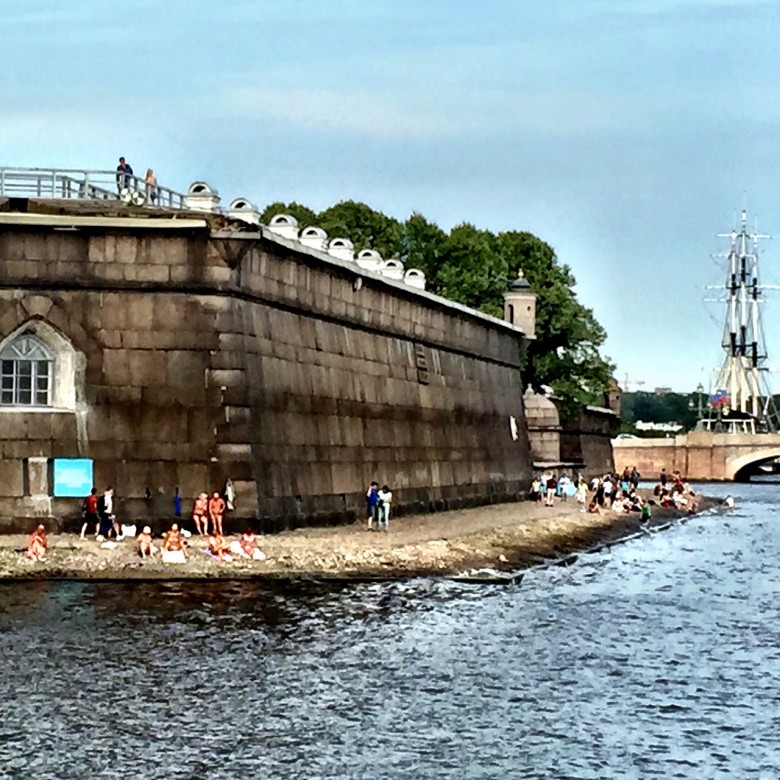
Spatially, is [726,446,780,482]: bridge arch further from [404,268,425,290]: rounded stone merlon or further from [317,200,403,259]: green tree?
[404,268,425,290]: rounded stone merlon

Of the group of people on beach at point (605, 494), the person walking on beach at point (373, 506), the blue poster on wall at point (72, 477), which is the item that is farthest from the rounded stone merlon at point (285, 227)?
the group of people on beach at point (605, 494)

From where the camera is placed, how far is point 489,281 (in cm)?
10875

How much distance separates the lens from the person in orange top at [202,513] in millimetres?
46406

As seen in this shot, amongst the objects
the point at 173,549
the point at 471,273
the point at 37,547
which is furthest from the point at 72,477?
the point at 471,273

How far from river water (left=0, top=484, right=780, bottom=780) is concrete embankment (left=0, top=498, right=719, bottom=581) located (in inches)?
54.6

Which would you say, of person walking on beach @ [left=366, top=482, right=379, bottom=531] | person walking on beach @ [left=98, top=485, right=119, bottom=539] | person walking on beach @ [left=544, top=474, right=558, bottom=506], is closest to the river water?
person walking on beach @ [left=98, top=485, right=119, bottom=539]

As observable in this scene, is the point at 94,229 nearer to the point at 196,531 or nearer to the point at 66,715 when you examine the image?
the point at 196,531

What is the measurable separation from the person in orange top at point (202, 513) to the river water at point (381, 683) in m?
5.20

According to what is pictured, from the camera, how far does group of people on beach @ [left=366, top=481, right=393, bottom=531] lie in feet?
178

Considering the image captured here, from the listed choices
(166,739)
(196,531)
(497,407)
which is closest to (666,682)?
(166,739)

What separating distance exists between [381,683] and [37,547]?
14183 mm

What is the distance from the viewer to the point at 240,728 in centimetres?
2691

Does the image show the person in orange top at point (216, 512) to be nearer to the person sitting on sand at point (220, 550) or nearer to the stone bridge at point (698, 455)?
the person sitting on sand at point (220, 550)

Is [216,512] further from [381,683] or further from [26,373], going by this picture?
[381,683]
